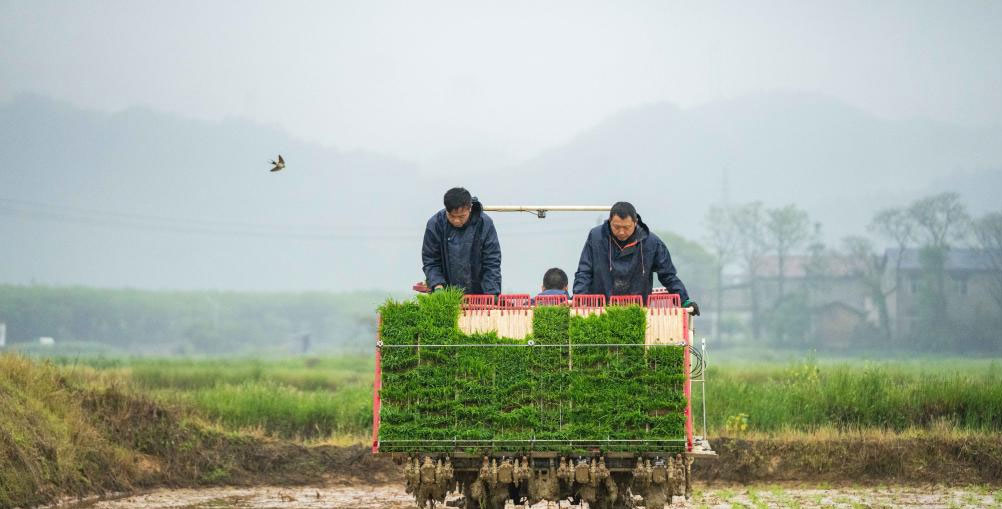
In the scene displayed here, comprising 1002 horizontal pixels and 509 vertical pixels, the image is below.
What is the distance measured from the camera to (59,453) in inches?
678

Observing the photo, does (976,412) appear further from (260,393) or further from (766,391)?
(260,393)

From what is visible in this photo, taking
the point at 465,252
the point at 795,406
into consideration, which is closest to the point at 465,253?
the point at 465,252

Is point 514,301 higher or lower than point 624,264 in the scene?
lower

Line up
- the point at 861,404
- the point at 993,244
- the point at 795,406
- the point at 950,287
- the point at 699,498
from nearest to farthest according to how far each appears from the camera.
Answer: the point at 699,498
the point at 861,404
the point at 795,406
the point at 950,287
the point at 993,244

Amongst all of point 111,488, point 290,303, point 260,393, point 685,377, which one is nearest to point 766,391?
point 260,393

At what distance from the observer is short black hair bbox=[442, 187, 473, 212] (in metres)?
12.2

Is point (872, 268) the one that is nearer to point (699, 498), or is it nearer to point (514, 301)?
point (699, 498)

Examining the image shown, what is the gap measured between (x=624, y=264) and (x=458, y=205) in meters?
1.70

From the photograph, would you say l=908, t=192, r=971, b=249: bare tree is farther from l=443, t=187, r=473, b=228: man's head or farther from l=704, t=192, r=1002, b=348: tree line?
l=443, t=187, r=473, b=228: man's head

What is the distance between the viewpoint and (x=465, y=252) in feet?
41.0

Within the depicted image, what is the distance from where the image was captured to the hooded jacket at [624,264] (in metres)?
12.5

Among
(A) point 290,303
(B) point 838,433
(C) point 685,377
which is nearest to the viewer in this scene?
(C) point 685,377

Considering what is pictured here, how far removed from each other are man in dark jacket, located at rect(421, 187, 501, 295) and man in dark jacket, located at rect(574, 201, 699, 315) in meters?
0.84

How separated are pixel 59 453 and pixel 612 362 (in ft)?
30.8
